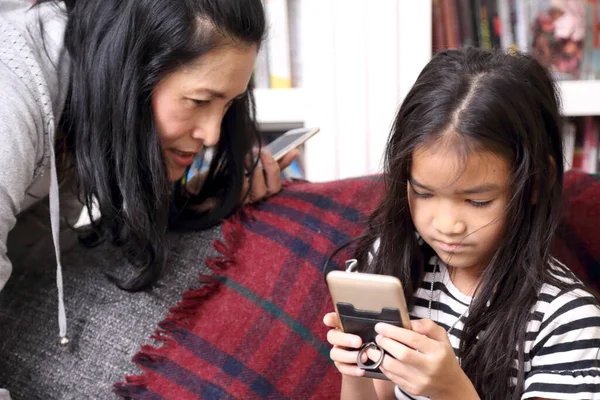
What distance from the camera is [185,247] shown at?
136cm

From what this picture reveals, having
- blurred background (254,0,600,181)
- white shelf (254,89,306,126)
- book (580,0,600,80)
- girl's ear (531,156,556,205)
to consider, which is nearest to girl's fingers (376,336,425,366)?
girl's ear (531,156,556,205)

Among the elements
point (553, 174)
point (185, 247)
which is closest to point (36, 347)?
point (185, 247)

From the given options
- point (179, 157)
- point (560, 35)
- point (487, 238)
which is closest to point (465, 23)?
point (560, 35)

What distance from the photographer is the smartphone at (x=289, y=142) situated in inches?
56.5

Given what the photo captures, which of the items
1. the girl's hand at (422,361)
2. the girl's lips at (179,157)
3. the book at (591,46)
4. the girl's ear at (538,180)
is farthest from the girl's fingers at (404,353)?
the book at (591,46)

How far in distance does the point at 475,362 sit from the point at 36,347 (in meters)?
0.66

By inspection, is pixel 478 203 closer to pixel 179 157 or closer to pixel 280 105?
pixel 179 157

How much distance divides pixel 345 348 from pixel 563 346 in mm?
263

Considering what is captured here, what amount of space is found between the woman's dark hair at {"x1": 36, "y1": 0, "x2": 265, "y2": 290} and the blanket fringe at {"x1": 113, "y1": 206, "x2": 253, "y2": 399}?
7 centimetres

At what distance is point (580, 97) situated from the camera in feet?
5.98

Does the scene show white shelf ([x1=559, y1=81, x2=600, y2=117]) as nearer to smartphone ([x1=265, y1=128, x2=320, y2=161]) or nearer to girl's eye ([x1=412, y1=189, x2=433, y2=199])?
smartphone ([x1=265, y1=128, x2=320, y2=161])

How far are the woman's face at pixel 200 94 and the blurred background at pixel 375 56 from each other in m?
0.59

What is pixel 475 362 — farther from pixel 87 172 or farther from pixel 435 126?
pixel 87 172

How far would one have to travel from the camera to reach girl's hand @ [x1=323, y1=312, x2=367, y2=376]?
98cm
